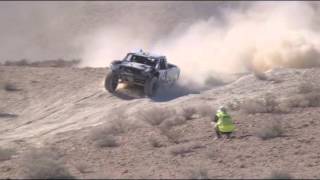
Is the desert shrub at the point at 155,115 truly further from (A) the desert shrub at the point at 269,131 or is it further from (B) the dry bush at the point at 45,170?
(B) the dry bush at the point at 45,170

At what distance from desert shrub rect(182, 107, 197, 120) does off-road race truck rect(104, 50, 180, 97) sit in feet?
11.7

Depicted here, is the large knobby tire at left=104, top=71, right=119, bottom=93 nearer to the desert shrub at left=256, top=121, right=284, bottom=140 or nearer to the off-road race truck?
the off-road race truck

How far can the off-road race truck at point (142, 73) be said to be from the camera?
29859 millimetres

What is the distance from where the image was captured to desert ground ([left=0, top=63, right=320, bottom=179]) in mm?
18812

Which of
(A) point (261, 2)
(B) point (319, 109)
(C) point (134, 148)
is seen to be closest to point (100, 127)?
(C) point (134, 148)

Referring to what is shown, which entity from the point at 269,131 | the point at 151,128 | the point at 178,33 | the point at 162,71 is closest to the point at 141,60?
the point at 162,71

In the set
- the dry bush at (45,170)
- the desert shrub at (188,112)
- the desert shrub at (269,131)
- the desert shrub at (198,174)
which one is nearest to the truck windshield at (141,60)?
the desert shrub at (188,112)

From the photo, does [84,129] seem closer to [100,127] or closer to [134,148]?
[100,127]

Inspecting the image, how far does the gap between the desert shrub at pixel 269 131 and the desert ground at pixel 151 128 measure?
0.03m

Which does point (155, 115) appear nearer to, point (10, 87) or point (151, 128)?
point (151, 128)

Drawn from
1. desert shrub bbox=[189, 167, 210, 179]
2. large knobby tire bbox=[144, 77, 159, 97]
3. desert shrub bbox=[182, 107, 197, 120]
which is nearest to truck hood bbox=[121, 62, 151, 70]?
large knobby tire bbox=[144, 77, 159, 97]

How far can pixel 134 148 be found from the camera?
71.2 feet

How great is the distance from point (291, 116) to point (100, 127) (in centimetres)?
610

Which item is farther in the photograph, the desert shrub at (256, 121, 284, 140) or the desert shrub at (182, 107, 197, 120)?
the desert shrub at (182, 107, 197, 120)
